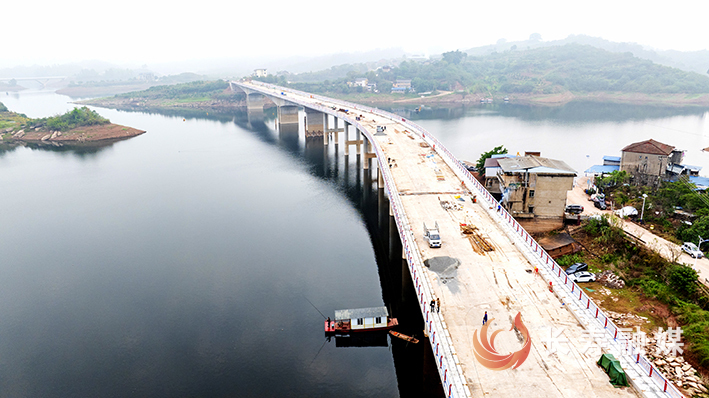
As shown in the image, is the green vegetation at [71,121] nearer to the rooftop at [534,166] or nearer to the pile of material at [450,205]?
the pile of material at [450,205]

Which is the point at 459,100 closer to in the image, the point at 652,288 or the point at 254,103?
the point at 254,103

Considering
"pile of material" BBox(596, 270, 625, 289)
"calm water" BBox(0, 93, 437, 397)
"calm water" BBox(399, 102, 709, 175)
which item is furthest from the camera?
"calm water" BBox(399, 102, 709, 175)

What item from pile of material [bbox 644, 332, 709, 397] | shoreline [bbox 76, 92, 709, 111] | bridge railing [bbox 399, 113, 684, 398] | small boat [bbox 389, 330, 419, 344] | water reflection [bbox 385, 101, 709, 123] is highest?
shoreline [bbox 76, 92, 709, 111]

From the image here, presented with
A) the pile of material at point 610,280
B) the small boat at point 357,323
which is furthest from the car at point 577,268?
the small boat at point 357,323

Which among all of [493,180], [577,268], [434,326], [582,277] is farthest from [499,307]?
[493,180]

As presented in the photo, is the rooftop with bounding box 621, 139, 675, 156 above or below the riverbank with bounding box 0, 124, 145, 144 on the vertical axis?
above

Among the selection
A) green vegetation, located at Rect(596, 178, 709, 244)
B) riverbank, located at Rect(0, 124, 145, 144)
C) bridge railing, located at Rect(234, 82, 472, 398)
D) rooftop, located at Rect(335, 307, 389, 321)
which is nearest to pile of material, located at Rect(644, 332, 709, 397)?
bridge railing, located at Rect(234, 82, 472, 398)

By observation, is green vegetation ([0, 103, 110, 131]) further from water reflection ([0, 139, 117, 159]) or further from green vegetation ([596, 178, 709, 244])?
green vegetation ([596, 178, 709, 244])
